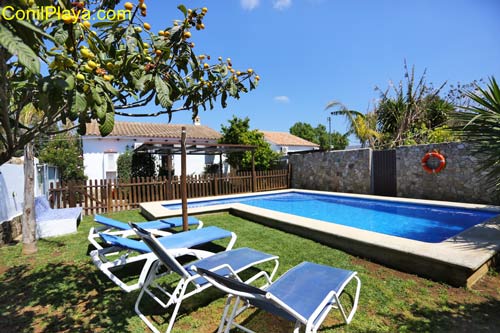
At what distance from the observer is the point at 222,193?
15227mm

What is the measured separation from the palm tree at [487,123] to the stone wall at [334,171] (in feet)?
29.0

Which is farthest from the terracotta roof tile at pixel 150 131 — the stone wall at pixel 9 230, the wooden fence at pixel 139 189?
the stone wall at pixel 9 230

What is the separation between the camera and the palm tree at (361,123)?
16578 mm

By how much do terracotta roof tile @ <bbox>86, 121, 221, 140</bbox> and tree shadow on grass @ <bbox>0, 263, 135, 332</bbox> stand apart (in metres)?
17.4

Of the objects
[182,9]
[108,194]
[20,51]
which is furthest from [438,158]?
[108,194]

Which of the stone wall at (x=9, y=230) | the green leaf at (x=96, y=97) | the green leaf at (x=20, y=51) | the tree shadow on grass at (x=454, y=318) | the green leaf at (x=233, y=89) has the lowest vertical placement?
the tree shadow on grass at (x=454, y=318)

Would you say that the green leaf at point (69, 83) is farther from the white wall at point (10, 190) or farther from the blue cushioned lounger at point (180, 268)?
the white wall at point (10, 190)

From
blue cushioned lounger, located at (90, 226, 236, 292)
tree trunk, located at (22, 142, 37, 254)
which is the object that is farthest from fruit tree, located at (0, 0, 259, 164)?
tree trunk, located at (22, 142, 37, 254)

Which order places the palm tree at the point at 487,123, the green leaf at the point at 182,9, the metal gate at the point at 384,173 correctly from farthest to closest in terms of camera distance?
the metal gate at the point at 384,173 < the palm tree at the point at 487,123 < the green leaf at the point at 182,9

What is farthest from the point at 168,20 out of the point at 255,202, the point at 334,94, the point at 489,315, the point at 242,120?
the point at 334,94

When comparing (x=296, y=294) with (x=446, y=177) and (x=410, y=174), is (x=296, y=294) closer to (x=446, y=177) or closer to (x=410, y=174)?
(x=446, y=177)

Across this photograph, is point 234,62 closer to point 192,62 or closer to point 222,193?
point 192,62

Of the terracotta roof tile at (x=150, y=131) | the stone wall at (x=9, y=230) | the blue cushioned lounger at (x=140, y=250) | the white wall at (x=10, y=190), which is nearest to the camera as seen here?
the blue cushioned lounger at (x=140, y=250)

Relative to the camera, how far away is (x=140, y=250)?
4051 millimetres
